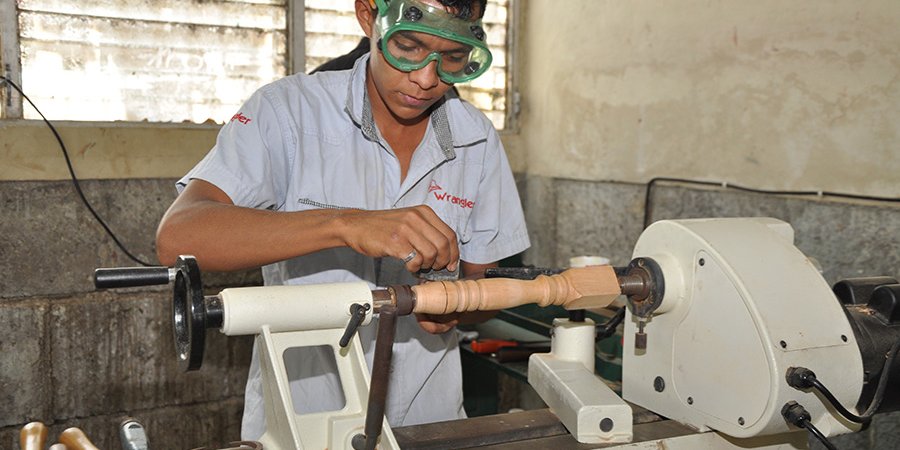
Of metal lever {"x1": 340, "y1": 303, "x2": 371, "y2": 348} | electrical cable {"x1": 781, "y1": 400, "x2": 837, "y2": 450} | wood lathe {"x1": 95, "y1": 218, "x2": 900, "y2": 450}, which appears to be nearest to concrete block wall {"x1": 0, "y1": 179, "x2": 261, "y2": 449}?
wood lathe {"x1": 95, "y1": 218, "x2": 900, "y2": 450}

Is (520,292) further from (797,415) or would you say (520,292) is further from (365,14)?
(365,14)

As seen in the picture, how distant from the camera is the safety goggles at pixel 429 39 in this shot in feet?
4.79

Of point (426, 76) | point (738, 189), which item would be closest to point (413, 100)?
point (426, 76)

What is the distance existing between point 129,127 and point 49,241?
484 millimetres

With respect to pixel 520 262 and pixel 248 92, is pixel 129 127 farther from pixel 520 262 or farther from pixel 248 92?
pixel 520 262

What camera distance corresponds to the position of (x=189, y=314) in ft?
3.39

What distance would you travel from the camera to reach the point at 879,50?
2109mm

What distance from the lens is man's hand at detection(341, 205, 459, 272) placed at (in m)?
1.25

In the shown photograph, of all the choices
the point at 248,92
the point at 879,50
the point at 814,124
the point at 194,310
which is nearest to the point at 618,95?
the point at 814,124

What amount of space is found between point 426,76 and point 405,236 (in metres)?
0.42

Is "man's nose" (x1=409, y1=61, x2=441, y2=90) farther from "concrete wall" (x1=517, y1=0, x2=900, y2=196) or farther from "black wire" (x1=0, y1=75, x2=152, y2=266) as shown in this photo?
"black wire" (x1=0, y1=75, x2=152, y2=266)

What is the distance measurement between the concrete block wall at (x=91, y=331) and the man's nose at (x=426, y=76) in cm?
182

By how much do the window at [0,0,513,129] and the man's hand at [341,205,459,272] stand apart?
6.93ft

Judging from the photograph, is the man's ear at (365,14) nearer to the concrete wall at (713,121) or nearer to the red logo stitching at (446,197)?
A: the red logo stitching at (446,197)
